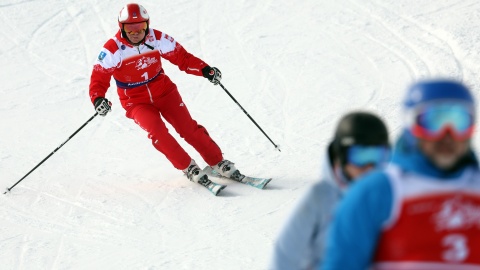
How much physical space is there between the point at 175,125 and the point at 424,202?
6256 mm

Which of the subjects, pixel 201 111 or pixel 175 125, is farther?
pixel 201 111

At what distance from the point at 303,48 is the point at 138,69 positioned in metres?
4.76

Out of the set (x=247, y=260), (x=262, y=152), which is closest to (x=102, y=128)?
(x=262, y=152)

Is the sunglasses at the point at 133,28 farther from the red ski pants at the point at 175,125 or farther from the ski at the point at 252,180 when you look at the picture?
the ski at the point at 252,180

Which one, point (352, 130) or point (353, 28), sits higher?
point (352, 130)

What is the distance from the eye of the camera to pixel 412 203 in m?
2.13

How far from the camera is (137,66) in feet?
26.3

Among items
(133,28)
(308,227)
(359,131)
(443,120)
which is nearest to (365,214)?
(443,120)

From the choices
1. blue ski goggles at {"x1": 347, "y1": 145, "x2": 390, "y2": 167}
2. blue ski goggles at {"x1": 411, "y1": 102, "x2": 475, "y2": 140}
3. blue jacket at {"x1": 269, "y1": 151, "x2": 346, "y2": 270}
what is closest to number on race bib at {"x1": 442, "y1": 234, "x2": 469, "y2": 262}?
blue ski goggles at {"x1": 411, "y1": 102, "x2": 475, "y2": 140}

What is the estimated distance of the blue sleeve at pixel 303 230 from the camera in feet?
9.02

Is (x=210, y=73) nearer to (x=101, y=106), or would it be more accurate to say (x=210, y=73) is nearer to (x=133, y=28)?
(x=133, y=28)

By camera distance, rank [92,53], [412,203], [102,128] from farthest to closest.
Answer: [92,53] → [102,128] → [412,203]

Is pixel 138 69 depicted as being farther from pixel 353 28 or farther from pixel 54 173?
pixel 353 28

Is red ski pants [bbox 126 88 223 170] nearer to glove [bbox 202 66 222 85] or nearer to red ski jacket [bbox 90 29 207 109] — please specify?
red ski jacket [bbox 90 29 207 109]
